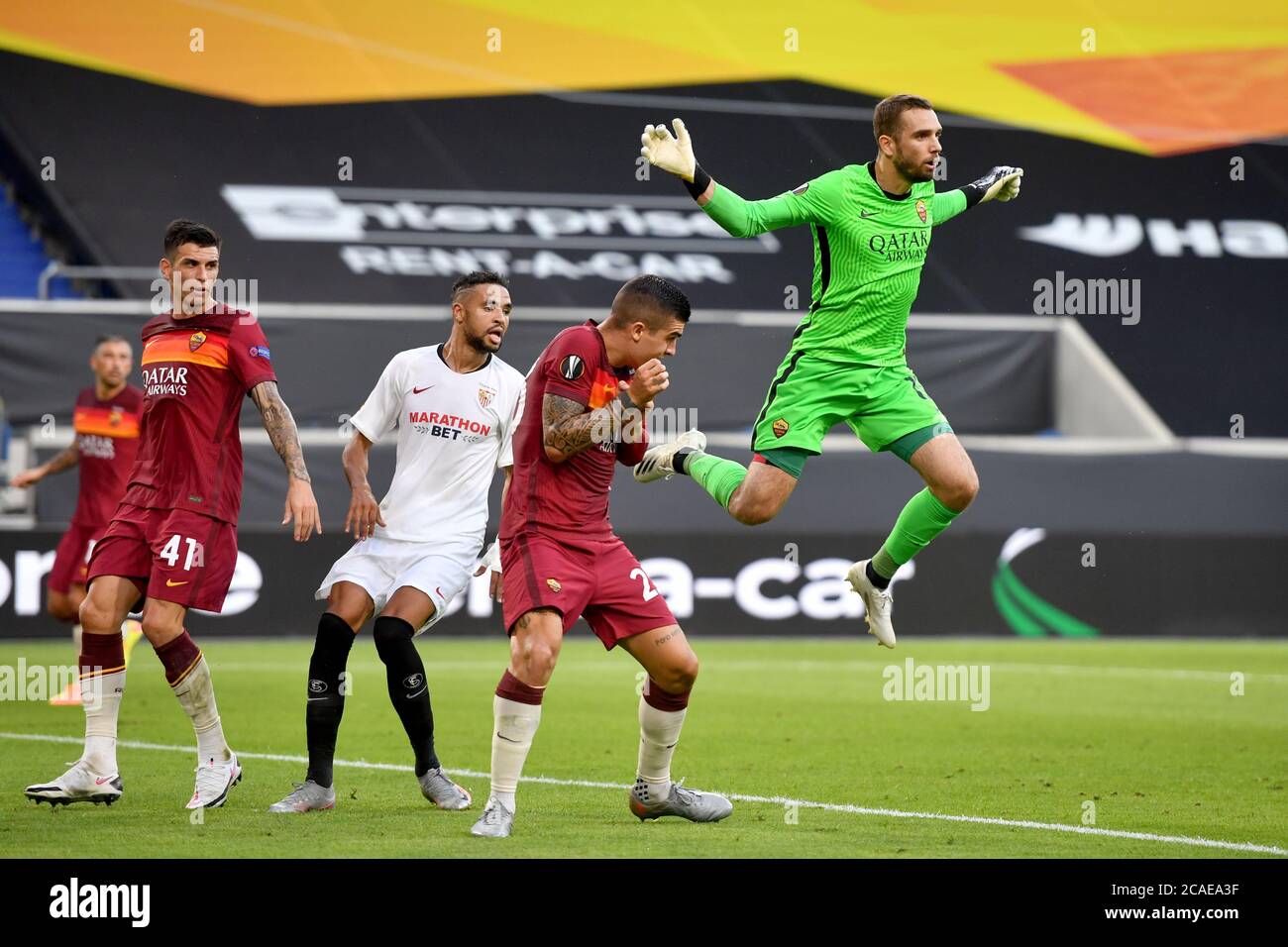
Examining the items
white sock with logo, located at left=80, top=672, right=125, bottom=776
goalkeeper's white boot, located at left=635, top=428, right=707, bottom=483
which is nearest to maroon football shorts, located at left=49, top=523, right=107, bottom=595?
white sock with logo, located at left=80, top=672, right=125, bottom=776

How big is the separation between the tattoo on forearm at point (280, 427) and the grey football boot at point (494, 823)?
1.62m

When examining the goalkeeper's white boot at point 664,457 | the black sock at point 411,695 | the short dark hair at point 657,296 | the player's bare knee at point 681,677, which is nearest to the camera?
the short dark hair at point 657,296

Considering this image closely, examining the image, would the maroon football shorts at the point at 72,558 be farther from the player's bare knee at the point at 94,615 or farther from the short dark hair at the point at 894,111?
the short dark hair at the point at 894,111

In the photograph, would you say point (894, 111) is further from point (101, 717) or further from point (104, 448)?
point (104, 448)

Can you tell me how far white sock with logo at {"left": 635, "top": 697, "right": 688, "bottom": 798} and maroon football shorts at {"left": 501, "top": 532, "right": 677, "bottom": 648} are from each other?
380mm

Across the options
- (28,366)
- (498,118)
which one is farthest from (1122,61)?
(28,366)

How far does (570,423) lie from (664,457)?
59.1 inches

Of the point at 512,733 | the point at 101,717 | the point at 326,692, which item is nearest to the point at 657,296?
the point at 512,733

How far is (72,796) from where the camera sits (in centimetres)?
705

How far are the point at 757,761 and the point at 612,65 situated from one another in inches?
634

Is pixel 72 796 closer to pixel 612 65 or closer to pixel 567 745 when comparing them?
pixel 567 745

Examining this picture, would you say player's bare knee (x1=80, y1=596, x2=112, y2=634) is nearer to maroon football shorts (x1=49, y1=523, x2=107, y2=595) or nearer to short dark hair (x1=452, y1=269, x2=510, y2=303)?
short dark hair (x1=452, y1=269, x2=510, y2=303)

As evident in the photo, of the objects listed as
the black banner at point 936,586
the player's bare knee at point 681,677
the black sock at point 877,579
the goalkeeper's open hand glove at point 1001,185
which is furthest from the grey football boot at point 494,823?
the black banner at point 936,586

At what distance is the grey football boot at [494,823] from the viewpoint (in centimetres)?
635
